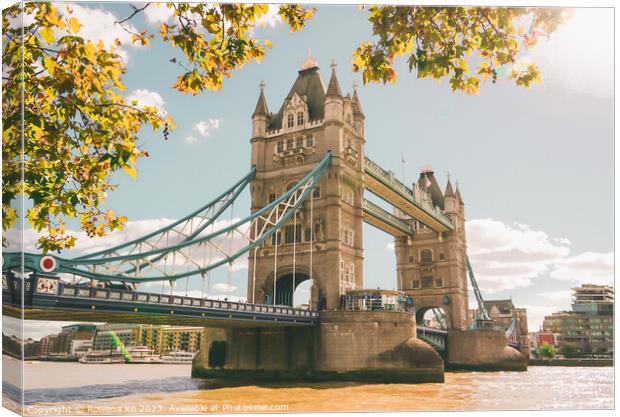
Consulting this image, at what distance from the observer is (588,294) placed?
18906 mm

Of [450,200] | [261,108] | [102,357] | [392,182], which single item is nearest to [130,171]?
[261,108]

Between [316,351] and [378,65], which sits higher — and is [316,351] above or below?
below

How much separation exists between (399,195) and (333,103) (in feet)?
41.8

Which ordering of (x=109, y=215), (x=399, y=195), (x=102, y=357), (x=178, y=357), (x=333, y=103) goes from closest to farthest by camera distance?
(x=109, y=215)
(x=333, y=103)
(x=102, y=357)
(x=399, y=195)
(x=178, y=357)

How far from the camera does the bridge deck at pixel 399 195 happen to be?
46.8 metres

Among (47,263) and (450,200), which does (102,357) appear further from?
(450,200)

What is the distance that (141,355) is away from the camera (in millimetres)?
54031

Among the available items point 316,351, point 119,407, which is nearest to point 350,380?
point 316,351

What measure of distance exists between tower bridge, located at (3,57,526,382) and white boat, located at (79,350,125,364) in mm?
8696

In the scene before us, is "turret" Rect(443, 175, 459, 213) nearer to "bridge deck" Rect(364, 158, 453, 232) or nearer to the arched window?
"bridge deck" Rect(364, 158, 453, 232)

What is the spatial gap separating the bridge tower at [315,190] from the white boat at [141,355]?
50.5ft

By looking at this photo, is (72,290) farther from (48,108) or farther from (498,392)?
(498,392)

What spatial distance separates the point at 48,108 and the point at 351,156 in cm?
3363

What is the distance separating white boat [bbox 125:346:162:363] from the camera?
50.5 m
